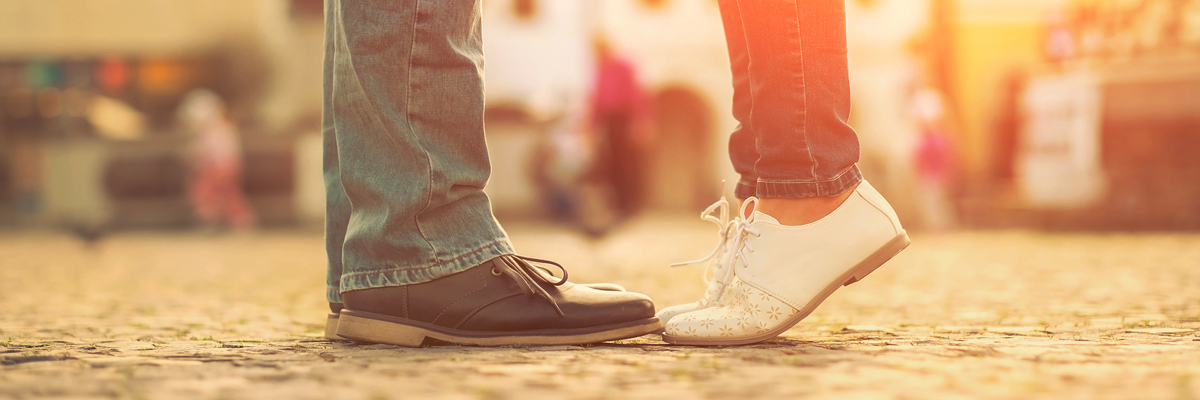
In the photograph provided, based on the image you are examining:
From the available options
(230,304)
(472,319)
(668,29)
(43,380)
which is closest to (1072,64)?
(230,304)

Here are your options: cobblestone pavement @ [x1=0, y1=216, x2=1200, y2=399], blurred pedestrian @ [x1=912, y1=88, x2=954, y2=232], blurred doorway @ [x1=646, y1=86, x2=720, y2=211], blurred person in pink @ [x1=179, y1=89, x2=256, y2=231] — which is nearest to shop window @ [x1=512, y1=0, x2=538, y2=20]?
blurred doorway @ [x1=646, y1=86, x2=720, y2=211]

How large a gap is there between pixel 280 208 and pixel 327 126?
435 inches

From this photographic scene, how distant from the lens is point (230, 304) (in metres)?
3.03

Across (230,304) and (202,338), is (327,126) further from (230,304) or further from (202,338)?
(230,304)

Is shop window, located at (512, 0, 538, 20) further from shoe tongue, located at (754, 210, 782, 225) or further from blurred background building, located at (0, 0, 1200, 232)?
shoe tongue, located at (754, 210, 782, 225)

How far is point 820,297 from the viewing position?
1.75 meters

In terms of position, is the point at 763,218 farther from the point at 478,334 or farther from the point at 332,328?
the point at 332,328

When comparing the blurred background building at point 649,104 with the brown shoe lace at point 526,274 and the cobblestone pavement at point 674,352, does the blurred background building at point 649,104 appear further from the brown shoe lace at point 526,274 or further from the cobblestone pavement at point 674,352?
the brown shoe lace at point 526,274

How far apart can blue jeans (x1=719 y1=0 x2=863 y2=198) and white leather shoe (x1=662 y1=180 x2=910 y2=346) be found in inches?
2.3

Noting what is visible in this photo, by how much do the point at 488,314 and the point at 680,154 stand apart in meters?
19.1

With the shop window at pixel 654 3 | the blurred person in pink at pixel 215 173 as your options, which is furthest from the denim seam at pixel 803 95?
the shop window at pixel 654 3

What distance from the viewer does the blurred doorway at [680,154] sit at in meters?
20.0

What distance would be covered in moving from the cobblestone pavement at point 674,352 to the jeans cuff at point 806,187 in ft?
0.80

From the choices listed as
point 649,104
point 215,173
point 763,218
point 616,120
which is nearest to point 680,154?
point 649,104
